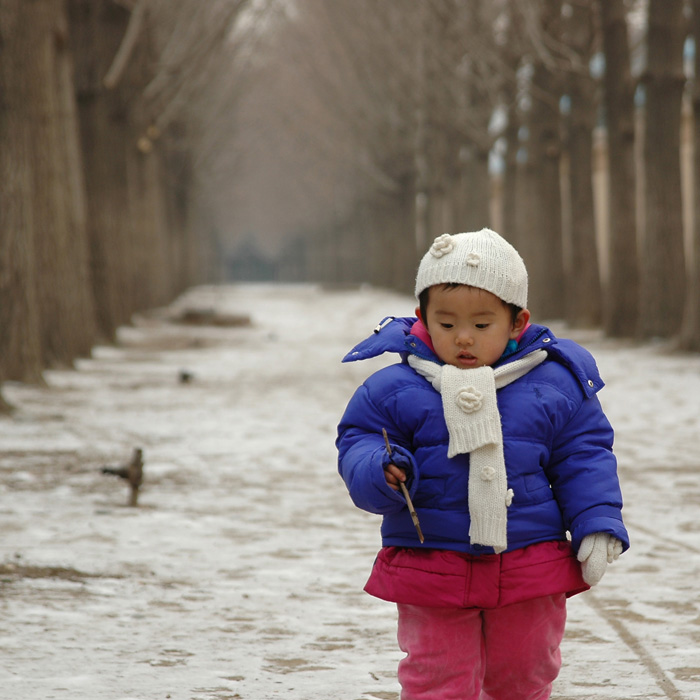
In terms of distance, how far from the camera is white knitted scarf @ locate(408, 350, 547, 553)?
2707 millimetres

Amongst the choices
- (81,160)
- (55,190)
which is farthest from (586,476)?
(81,160)

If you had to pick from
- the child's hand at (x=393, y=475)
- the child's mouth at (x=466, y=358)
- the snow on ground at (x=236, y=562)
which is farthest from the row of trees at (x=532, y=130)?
the child's hand at (x=393, y=475)

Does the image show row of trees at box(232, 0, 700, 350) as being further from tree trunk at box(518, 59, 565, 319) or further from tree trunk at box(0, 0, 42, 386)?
tree trunk at box(0, 0, 42, 386)

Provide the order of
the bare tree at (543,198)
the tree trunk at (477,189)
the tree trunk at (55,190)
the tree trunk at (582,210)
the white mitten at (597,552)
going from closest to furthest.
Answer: the white mitten at (597,552), the tree trunk at (55,190), the tree trunk at (582,210), the bare tree at (543,198), the tree trunk at (477,189)

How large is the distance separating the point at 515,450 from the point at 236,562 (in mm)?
2884

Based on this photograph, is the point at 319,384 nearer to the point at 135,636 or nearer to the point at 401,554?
the point at 135,636

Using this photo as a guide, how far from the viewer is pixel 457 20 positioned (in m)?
23.6

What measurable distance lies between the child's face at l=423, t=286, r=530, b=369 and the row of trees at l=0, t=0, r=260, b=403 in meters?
8.56

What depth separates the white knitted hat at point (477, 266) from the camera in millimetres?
2775

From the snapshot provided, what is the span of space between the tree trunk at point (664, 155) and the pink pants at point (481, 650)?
1343cm

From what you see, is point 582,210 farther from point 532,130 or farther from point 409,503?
point 409,503

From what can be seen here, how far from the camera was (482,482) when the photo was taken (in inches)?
108

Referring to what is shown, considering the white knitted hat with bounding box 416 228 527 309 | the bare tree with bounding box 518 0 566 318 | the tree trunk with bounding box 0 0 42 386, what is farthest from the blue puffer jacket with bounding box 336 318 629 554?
the bare tree with bounding box 518 0 566 318

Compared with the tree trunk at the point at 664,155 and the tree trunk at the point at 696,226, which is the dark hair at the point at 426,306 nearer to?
the tree trunk at the point at 696,226
